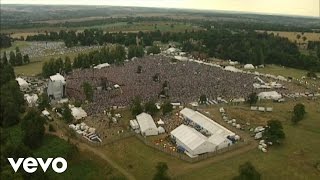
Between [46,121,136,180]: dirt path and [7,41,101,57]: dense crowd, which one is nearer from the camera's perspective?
[46,121,136,180]: dirt path

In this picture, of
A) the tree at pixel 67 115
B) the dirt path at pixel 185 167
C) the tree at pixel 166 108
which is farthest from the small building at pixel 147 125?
the tree at pixel 67 115

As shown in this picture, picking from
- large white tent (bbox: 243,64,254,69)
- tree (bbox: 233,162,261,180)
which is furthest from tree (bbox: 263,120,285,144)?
large white tent (bbox: 243,64,254,69)

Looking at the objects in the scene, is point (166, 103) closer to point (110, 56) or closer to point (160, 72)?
point (160, 72)

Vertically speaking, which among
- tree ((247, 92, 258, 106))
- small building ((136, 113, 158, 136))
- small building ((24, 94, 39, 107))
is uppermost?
tree ((247, 92, 258, 106))

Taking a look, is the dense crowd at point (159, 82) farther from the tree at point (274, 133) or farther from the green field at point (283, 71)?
the tree at point (274, 133)

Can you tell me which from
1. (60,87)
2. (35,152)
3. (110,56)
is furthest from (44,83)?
(35,152)

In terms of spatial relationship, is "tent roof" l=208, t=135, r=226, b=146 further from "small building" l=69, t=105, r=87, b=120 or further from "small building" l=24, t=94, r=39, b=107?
"small building" l=24, t=94, r=39, b=107
